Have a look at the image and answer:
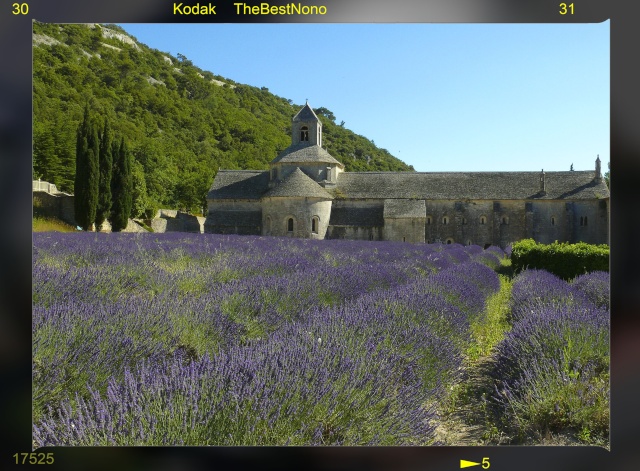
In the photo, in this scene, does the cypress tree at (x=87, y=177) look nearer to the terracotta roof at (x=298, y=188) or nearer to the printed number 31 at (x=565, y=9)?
the terracotta roof at (x=298, y=188)

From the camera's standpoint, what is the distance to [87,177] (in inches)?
723

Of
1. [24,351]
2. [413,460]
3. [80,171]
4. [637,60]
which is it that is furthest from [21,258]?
[80,171]

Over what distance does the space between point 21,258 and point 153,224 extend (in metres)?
33.9

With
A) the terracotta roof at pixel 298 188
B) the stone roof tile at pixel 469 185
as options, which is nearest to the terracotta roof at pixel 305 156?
the stone roof tile at pixel 469 185

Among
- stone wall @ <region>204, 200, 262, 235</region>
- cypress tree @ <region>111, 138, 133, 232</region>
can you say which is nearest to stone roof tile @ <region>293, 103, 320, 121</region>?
stone wall @ <region>204, 200, 262, 235</region>

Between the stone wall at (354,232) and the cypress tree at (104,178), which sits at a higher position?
the cypress tree at (104,178)

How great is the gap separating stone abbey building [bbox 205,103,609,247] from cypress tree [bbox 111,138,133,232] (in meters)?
11.0

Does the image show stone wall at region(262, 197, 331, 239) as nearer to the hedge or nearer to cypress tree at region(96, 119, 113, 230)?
cypress tree at region(96, 119, 113, 230)

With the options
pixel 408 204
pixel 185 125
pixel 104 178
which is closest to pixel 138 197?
pixel 185 125

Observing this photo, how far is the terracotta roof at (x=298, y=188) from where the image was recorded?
107 ft

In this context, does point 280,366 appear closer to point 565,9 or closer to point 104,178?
point 565,9

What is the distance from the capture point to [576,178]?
3659 centimetres

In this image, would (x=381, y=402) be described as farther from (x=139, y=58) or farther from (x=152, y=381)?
(x=139, y=58)

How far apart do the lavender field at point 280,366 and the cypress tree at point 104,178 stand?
15300 millimetres
